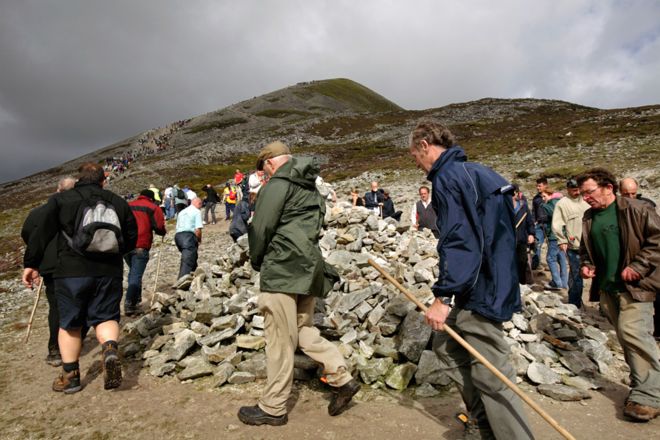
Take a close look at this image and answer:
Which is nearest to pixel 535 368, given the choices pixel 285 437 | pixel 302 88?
pixel 285 437

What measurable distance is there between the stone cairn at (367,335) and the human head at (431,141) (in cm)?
305

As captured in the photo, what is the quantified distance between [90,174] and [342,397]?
4582 millimetres

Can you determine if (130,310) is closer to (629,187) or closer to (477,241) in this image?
(477,241)

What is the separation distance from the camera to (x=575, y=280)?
307 inches

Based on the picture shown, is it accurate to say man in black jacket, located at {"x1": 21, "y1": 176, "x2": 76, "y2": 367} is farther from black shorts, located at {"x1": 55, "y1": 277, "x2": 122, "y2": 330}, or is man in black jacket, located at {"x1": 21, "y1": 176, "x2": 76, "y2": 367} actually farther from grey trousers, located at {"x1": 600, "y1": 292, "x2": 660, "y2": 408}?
grey trousers, located at {"x1": 600, "y1": 292, "x2": 660, "y2": 408}

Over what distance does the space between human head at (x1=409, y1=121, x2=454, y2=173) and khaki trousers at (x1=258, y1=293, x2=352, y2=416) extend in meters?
2.09

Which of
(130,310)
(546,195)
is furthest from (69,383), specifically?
(546,195)

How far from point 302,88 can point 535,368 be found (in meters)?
156

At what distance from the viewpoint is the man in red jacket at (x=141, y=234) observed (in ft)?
27.3

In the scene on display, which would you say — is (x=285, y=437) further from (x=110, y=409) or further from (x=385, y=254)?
(x=385, y=254)

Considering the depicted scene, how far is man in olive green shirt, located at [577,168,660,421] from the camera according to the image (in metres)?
4.43

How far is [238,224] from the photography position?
1128 centimetres

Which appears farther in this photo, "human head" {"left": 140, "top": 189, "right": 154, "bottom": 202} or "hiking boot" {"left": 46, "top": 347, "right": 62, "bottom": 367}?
"human head" {"left": 140, "top": 189, "right": 154, "bottom": 202}

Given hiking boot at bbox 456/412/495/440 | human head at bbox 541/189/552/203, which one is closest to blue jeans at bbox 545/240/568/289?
human head at bbox 541/189/552/203
